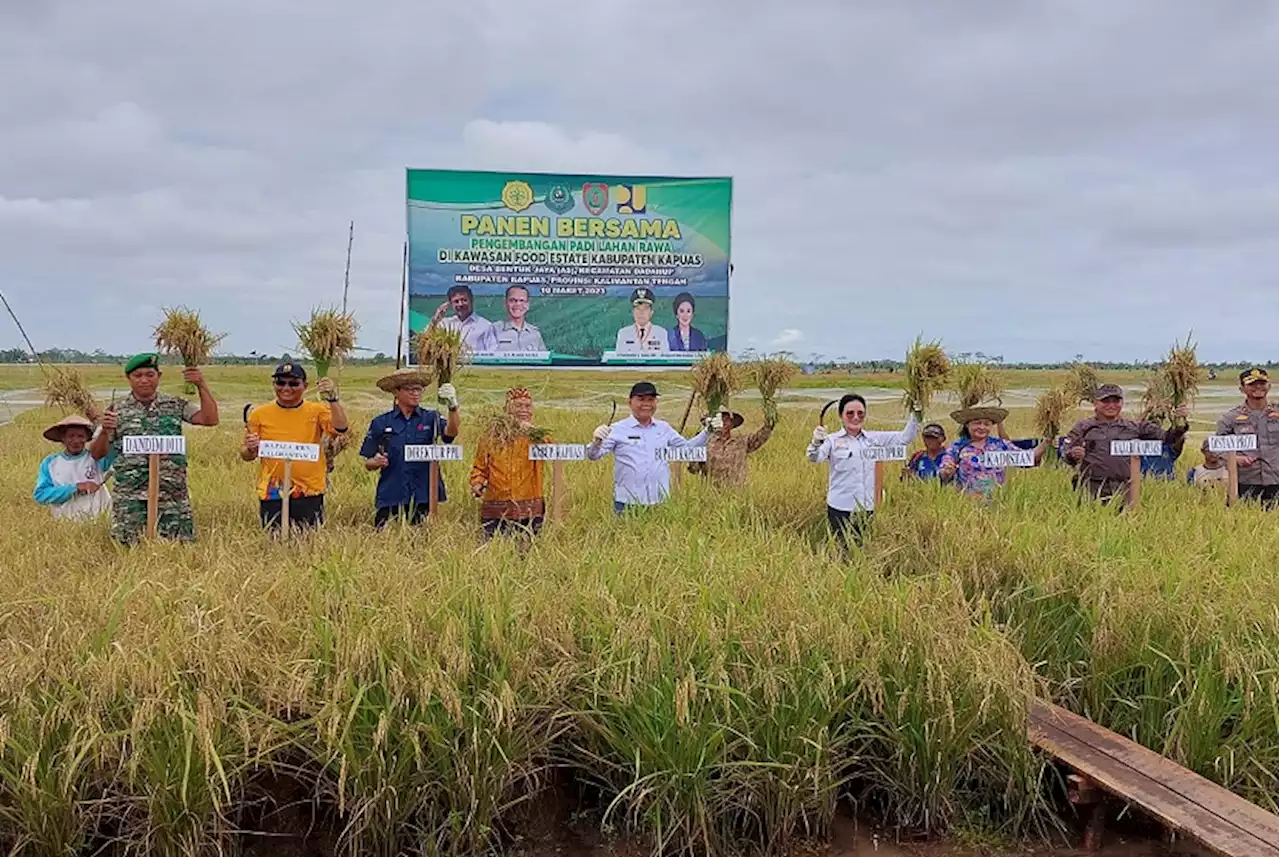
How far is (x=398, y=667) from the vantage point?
3283 mm

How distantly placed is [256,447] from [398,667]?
118 inches

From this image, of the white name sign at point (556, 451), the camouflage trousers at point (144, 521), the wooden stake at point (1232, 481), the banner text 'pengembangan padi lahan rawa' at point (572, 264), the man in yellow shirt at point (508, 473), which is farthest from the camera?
the banner text 'pengembangan padi lahan rawa' at point (572, 264)

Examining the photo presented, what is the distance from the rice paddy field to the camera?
314cm

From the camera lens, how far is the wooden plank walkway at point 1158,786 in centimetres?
303

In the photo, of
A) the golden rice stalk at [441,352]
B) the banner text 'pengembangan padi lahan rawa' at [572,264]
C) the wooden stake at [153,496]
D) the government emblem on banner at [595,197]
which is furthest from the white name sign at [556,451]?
the government emblem on banner at [595,197]

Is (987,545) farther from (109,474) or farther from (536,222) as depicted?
(536,222)

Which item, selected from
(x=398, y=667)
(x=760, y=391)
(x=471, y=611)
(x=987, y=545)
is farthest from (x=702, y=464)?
(x=398, y=667)

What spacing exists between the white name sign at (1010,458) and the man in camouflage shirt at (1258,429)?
1.80 m

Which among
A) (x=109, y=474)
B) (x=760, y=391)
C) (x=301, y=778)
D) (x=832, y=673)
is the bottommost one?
(x=301, y=778)

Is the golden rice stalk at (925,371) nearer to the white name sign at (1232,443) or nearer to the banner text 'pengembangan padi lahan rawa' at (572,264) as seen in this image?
the white name sign at (1232,443)

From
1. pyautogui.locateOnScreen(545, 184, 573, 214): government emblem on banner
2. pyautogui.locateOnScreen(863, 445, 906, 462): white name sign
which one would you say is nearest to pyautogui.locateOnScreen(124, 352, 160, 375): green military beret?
pyautogui.locateOnScreen(863, 445, 906, 462): white name sign

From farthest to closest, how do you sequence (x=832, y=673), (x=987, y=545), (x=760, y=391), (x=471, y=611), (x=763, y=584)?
(x=760, y=391), (x=987, y=545), (x=763, y=584), (x=471, y=611), (x=832, y=673)

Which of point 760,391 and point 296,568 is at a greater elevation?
point 760,391

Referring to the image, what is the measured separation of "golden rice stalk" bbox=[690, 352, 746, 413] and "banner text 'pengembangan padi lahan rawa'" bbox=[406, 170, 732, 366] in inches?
152
